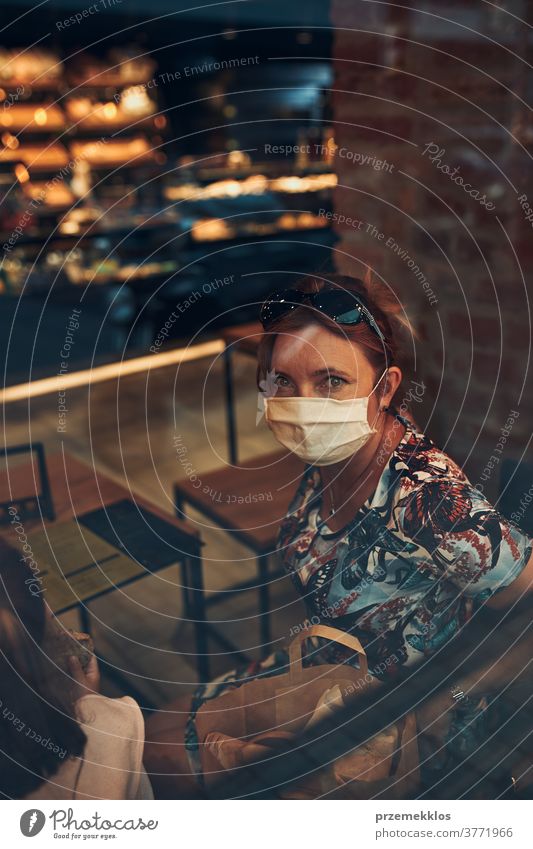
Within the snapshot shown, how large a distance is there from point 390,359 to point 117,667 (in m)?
0.36

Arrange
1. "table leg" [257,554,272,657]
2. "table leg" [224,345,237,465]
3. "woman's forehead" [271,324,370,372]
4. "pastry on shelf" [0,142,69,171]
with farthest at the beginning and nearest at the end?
"pastry on shelf" [0,142,69,171] < "table leg" [224,345,237,465] < "table leg" [257,554,272,657] < "woman's forehead" [271,324,370,372]

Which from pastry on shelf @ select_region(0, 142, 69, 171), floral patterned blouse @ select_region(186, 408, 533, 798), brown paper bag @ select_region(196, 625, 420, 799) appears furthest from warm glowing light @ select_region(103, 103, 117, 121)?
pastry on shelf @ select_region(0, 142, 69, 171)

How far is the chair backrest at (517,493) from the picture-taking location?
27.5 inches

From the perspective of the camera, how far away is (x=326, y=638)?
69cm

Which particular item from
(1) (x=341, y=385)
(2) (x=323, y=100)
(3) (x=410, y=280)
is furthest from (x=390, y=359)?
(2) (x=323, y=100)

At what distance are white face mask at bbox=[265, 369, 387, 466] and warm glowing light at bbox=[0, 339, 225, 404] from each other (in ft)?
0.75

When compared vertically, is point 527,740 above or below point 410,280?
below

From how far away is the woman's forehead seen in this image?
62 centimetres

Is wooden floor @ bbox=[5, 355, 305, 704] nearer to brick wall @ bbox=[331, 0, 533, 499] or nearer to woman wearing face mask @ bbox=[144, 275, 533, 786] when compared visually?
woman wearing face mask @ bbox=[144, 275, 533, 786]

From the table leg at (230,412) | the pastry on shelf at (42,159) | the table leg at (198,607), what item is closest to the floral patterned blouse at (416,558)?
the table leg at (198,607)

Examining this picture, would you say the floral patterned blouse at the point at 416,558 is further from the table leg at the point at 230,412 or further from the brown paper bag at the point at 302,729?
the table leg at the point at 230,412

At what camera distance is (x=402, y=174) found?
832 mm

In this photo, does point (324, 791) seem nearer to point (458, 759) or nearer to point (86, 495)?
point (458, 759)
